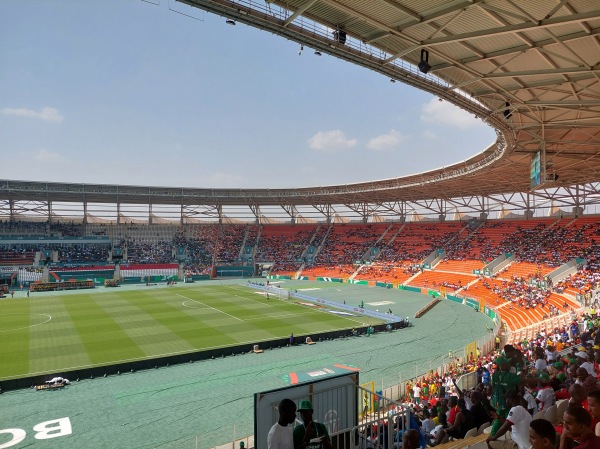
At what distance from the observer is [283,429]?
4.55 metres

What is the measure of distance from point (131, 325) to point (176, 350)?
28.1ft

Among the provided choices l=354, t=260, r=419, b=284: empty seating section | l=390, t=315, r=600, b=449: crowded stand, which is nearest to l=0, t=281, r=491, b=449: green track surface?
l=390, t=315, r=600, b=449: crowded stand

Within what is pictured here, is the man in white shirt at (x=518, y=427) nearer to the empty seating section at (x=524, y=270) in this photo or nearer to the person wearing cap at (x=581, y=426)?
the person wearing cap at (x=581, y=426)

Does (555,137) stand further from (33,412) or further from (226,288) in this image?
(226,288)

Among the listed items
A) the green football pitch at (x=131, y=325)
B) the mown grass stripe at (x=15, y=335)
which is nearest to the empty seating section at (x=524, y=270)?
the green football pitch at (x=131, y=325)

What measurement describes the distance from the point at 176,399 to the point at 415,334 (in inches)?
704

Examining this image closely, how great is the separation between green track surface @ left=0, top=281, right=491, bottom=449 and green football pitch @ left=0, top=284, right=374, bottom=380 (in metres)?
0.09

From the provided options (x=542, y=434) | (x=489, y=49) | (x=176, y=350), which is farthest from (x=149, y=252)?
(x=542, y=434)

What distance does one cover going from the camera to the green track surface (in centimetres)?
1486

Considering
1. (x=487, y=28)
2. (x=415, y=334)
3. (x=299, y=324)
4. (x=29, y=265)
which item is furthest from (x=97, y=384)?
(x=29, y=265)

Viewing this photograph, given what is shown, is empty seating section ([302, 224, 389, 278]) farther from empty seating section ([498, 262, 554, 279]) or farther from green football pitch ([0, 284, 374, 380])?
empty seating section ([498, 262, 554, 279])

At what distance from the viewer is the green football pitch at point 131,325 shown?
74.6 ft

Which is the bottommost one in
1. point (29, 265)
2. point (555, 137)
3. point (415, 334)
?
point (415, 334)

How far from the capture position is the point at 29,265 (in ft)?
183
